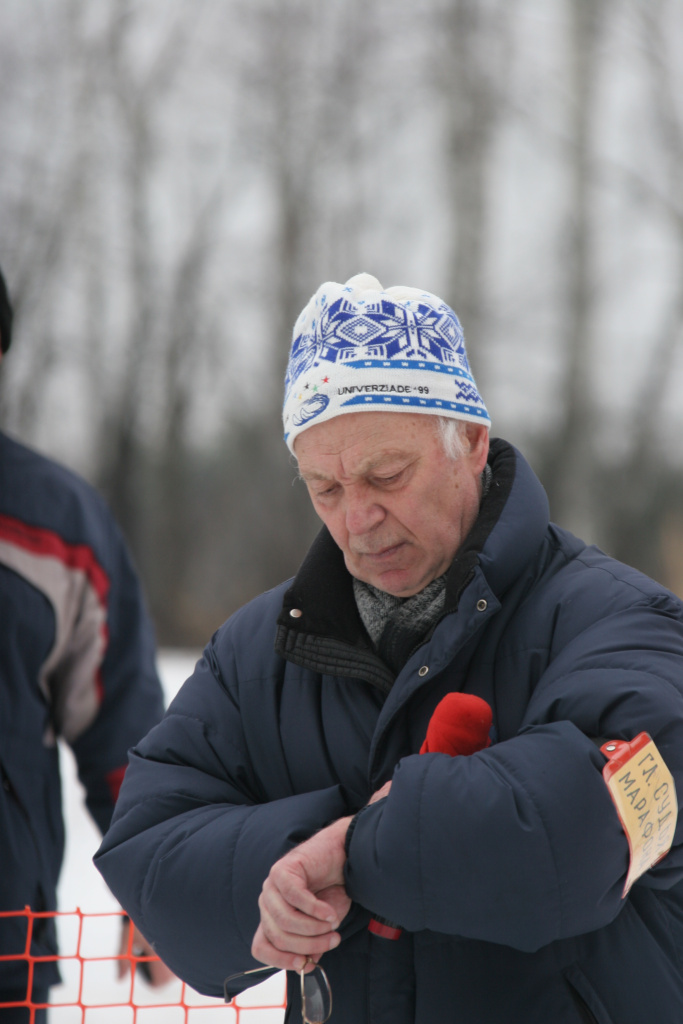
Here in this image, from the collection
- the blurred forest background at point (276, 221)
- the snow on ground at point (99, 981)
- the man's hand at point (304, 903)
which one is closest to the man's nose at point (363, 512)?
the man's hand at point (304, 903)

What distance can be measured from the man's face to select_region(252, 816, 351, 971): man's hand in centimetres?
43

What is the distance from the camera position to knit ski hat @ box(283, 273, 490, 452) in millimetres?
1413

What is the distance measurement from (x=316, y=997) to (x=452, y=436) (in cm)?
82

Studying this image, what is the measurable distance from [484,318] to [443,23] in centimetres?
331

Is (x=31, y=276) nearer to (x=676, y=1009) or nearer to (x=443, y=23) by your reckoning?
(x=443, y=23)

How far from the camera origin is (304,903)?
1.12m

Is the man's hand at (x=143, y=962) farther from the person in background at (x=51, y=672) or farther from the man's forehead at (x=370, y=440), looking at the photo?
the man's forehead at (x=370, y=440)

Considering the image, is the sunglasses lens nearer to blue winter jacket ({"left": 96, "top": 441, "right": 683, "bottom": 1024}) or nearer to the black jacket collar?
blue winter jacket ({"left": 96, "top": 441, "right": 683, "bottom": 1024})

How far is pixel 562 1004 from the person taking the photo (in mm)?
1156

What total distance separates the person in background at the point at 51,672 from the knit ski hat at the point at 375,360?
1120mm

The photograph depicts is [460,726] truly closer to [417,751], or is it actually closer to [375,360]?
[417,751]

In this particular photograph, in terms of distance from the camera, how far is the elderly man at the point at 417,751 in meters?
1.06

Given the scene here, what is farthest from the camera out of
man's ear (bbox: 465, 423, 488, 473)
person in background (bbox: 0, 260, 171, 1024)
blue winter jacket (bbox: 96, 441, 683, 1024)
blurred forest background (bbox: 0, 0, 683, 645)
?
blurred forest background (bbox: 0, 0, 683, 645)

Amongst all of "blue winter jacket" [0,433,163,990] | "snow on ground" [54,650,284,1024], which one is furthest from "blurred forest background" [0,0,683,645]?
"blue winter jacket" [0,433,163,990]
